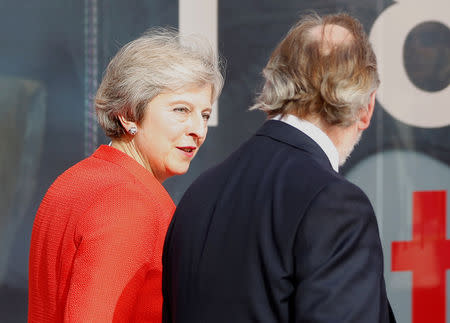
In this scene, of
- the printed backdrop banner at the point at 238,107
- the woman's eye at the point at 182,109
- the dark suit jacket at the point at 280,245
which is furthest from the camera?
the printed backdrop banner at the point at 238,107

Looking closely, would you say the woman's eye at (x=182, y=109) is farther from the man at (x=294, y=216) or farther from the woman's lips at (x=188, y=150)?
the man at (x=294, y=216)

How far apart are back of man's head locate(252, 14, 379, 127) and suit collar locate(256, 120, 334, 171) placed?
0.10 ft

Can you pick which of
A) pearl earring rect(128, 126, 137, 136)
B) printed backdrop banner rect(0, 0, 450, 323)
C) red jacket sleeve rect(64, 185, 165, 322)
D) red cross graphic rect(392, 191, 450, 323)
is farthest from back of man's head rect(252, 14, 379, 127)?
red cross graphic rect(392, 191, 450, 323)

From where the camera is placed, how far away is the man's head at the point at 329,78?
3.59 ft

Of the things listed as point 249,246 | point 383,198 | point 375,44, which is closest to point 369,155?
point 383,198

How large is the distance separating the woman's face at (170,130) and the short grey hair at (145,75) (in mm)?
18

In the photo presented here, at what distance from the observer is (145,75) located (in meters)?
1.50

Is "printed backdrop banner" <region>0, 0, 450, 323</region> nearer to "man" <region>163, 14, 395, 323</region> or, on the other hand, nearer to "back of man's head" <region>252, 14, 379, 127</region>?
"man" <region>163, 14, 395, 323</region>

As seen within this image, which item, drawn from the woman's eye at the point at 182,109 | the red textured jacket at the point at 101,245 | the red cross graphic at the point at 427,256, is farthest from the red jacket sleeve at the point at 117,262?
the red cross graphic at the point at 427,256

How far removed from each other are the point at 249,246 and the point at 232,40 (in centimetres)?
163

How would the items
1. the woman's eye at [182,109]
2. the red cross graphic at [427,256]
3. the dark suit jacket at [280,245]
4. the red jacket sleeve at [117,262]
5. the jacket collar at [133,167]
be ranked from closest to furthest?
the dark suit jacket at [280,245]
the red jacket sleeve at [117,262]
the jacket collar at [133,167]
the woman's eye at [182,109]
the red cross graphic at [427,256]

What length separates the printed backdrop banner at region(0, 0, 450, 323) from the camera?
7.27ft

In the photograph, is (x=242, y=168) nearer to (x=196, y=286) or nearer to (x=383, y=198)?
(x=196, y=286)

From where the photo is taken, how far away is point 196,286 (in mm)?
1113
